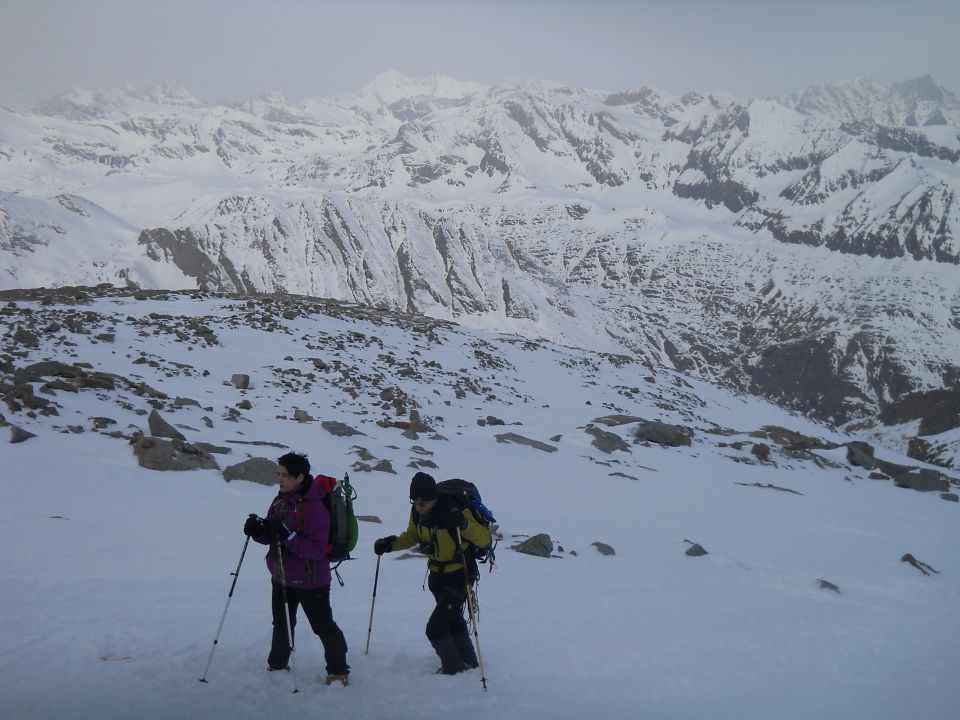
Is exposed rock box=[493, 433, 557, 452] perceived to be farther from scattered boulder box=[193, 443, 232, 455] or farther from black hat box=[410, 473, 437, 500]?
black hat box=[410, 473, 437, 500]

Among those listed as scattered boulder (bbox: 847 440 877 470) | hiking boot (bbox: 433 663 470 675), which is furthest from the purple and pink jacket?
scattered boulder (bbox: 847 440 877 470)

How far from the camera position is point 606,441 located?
26.9 metres

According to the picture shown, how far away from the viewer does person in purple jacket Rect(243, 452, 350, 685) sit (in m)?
5.89

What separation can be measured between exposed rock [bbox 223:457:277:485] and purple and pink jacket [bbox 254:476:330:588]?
29.0 feet

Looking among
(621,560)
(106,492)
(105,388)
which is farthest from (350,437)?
(621,560)

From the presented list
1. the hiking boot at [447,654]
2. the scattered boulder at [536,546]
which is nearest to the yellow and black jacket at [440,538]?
the hiking boot at [447,654]

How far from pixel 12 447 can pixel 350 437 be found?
9.45 metres

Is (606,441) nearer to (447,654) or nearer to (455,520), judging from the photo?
(447,654)

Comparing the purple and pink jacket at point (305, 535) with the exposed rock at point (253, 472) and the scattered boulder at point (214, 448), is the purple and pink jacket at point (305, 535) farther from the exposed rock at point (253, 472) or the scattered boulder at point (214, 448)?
the scattered boulder at point (214, 448)

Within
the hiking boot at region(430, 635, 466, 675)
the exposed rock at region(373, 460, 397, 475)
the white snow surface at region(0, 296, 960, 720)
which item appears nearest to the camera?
the white snow surface at region(0, 296, 960, 720)

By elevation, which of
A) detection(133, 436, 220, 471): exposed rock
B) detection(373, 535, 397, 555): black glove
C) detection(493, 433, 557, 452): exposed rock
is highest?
detection(373, 535, 397, 555): black glove

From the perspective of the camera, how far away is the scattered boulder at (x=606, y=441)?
26516mm

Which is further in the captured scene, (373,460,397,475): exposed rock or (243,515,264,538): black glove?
(373,460,397,475): exposed rock

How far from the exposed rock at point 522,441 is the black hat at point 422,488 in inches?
722
